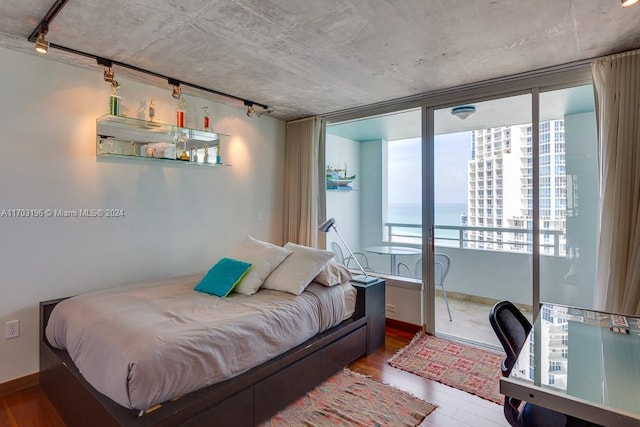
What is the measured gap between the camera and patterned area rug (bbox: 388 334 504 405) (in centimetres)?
247

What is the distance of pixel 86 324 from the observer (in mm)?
1900

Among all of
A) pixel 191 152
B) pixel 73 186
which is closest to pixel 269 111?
pixel 191 152

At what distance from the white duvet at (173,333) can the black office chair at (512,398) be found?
127 centimetres

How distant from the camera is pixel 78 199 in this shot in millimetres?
2699

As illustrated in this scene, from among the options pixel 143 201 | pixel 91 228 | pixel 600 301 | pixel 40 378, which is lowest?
pixel 40 378

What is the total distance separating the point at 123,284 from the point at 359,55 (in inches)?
108

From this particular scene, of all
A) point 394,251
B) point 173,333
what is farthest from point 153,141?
point 394,251

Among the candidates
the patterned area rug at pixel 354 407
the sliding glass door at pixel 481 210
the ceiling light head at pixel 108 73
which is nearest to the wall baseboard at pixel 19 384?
the patterned area rug at pixel 354 407

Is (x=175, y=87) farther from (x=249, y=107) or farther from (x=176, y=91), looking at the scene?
(x=249, y=107)

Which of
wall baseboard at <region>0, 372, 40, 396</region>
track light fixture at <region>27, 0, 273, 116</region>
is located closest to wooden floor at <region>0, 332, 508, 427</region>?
wall baseboard at <region>0, 372, 40, 396</region>

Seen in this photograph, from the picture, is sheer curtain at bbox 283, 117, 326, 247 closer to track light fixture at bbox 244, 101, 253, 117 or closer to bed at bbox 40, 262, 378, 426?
track light fixture at bbox 244, 101, 253, 117

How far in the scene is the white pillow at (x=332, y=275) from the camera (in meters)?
2.78

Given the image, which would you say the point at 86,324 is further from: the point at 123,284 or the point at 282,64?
the point at 282,64

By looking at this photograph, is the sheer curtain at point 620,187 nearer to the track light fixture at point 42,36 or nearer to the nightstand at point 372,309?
the nightstand at point 372,309
